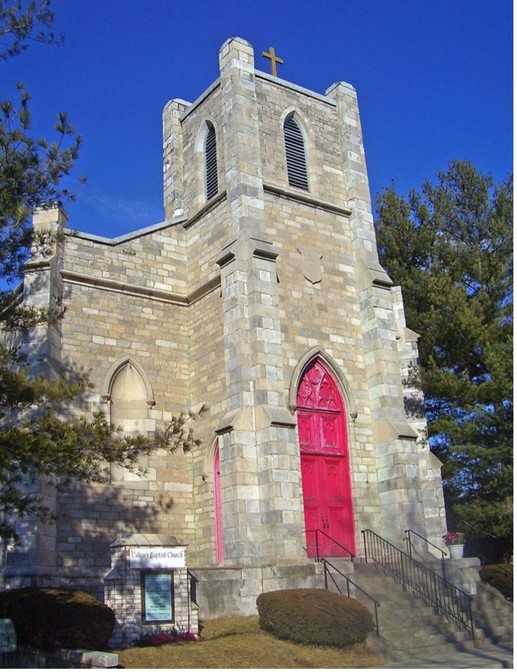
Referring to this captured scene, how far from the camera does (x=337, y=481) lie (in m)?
18.2

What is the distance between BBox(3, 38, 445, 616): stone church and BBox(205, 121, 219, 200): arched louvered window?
0.06 meters

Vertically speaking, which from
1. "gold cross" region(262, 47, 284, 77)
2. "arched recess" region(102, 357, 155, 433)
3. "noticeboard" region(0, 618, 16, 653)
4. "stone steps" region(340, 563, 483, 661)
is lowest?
"stone steps" region(340, 563, 483, 661)

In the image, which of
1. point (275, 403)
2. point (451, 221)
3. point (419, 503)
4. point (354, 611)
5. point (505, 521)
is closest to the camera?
point (354, 611)

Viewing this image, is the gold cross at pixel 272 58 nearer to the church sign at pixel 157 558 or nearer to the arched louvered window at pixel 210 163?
the arched louvered window at pixel 210 163

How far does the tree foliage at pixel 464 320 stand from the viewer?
2020 centimetres

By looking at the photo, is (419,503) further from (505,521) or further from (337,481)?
(505,521)

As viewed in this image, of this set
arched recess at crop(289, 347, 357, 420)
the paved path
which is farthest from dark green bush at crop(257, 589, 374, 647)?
arched recess at crop(289, 347, 357, 420)

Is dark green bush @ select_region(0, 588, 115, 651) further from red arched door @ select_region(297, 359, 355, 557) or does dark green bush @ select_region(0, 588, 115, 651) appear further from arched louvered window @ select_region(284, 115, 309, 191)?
arched louvered window @ select_region(284, 115, 309, 191)

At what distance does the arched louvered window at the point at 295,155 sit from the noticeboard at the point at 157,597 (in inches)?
451

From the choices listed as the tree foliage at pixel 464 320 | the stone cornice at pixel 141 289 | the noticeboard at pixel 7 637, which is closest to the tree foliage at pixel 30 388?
the noticeboard at pixel 7 637

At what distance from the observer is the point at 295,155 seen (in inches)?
821

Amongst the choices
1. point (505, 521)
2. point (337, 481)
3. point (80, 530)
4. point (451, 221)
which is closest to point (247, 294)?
point (337, 481)

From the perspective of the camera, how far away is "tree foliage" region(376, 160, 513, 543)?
20.2 m

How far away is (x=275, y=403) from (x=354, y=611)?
513cm
